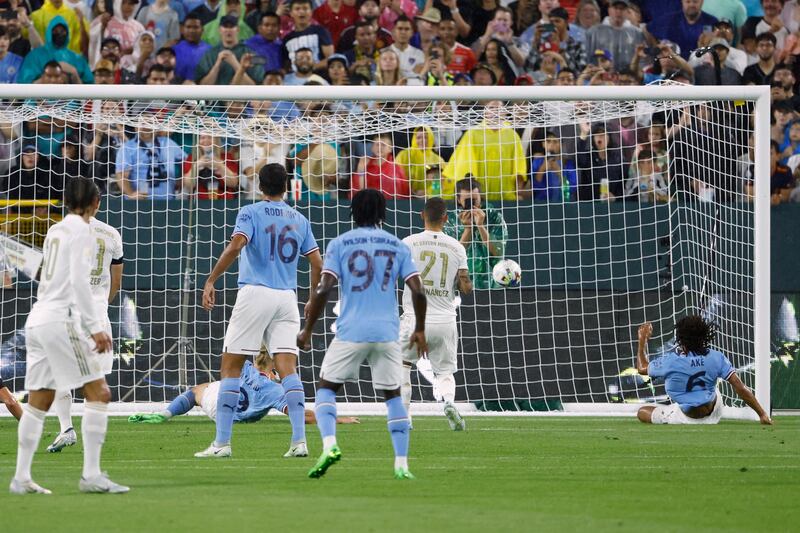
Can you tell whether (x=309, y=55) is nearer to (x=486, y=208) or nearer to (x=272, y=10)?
(x=272, y=10)

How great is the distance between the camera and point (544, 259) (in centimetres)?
1666

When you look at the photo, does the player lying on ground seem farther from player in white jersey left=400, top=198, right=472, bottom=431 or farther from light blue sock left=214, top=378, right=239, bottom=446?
light blue sock left=214, top=378, right=239, bottom=446

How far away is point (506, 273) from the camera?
54.2ft

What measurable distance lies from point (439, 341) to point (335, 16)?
847 centimetres

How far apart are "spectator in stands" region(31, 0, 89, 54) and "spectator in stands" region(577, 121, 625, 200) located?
755 cm

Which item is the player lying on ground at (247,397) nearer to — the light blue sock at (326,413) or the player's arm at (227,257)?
the player's arm at (227,257)

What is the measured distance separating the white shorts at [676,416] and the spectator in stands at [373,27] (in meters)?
7.91

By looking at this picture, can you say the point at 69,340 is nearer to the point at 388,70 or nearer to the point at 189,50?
the point at 388,70

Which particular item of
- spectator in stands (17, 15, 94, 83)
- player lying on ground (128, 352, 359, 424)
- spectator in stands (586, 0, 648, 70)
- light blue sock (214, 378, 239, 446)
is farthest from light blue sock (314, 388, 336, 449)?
spectator in stands (586, 0, 648, 70)

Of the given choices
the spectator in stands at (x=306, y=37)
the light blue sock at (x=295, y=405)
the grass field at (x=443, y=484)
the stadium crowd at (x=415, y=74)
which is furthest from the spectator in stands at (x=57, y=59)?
the light blue sock at (x=295, y=405)

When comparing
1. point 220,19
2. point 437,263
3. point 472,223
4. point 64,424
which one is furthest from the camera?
point 220,19

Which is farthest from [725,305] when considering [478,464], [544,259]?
[478,464]

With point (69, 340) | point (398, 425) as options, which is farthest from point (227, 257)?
point (69, 340)

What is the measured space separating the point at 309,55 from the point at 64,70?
357 cm
